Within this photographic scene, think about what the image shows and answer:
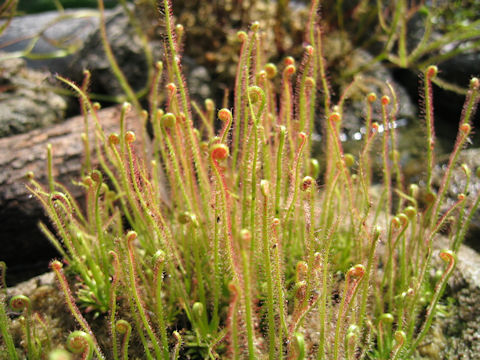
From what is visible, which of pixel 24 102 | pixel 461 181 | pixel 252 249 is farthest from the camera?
pixel 24 102

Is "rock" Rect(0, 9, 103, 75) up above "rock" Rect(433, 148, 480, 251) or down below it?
above

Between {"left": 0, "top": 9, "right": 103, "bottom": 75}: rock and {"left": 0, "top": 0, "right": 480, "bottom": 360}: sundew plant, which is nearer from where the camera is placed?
{"left": 0, "top": 0, "right": 480, "bottom": 360}: sundew plant

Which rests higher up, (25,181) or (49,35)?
(49,35)

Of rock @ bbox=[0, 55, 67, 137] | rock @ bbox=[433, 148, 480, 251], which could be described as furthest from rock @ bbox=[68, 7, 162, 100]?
rock @ bbox=[433, 148, 480, 251]

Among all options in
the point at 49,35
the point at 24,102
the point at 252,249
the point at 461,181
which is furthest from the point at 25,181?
the point at 49,35

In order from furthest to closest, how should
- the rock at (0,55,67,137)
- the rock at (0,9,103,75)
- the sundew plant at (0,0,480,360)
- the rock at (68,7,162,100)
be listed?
the rock at (0,9,103,75), the rock at (68,7,162,100), the rock at (0,55,67,137), the sundew plant at (0,0,480,360)

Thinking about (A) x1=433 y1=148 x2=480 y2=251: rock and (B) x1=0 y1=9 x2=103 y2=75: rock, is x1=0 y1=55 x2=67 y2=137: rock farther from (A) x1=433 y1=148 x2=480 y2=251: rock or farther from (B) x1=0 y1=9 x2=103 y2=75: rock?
(A) x1=433 y1=148 x2=480 y2=251: rock

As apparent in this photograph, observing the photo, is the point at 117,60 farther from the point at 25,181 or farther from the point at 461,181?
the point at 461,181
